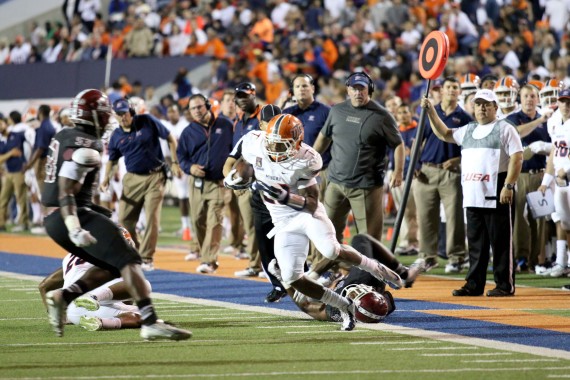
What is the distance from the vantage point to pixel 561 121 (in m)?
12.4

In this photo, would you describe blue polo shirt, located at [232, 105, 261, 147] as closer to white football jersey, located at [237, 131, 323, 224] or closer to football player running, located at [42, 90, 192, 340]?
white football jersey, located at [237, 131, 323, 224]

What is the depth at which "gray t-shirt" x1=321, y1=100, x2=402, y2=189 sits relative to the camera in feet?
37.4

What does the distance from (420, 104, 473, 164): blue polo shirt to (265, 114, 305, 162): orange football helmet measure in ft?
15.6

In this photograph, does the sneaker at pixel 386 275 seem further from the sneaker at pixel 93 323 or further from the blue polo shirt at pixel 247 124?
the blue polo shirt at pixel 247 124

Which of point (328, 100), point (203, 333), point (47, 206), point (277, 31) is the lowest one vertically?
point (203, 333)

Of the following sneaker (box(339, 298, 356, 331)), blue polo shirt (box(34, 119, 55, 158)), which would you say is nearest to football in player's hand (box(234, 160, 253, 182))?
sneaker (box(339, 298, 356, 331))

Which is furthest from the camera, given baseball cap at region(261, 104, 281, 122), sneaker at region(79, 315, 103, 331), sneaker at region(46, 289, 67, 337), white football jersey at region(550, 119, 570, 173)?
white football jersey at region(550, 119, 570, 173)

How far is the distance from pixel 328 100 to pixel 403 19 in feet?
13.6

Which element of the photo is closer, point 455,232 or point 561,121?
point 561,121

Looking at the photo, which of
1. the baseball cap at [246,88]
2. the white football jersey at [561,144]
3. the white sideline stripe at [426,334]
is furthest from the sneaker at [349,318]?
the baseball cap at [246,88]

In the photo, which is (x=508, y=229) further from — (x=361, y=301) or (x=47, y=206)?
(x=47, y=206)

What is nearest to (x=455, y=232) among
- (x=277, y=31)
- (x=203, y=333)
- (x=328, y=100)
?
(x=203, y=333)

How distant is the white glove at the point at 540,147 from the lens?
1264 cm

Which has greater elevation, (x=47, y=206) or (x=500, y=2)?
(x=500, y=2)
